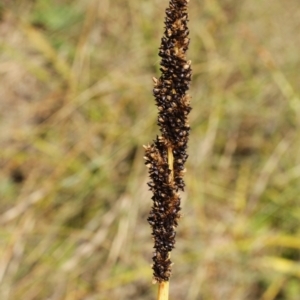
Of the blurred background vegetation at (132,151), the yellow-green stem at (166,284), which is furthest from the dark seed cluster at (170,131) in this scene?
the blurred background vegetation at (132,151)

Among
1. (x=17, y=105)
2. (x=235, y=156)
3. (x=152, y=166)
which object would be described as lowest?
(x=152, y=166)

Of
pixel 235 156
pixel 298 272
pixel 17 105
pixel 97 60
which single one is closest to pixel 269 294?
pixel 298 272

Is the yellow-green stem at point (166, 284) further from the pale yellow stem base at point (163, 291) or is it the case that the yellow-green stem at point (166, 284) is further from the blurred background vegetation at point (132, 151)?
the blurred background vegetation at point (132, 151)

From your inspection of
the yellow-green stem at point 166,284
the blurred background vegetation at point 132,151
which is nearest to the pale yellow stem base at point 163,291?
the yellow-green stem at point 166,284

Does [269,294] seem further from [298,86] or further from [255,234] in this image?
[298,86]

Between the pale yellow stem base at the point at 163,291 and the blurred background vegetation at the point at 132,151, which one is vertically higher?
the blurred background vegetation at the point at 132,151

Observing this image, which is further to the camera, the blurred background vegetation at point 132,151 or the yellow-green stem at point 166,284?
the blurred background vegetation at point 132,151

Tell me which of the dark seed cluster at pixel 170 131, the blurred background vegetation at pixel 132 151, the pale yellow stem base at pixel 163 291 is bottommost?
the pale yellow stem base at pixel 163 291

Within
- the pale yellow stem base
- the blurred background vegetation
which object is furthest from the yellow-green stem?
the blurred background vegetation
